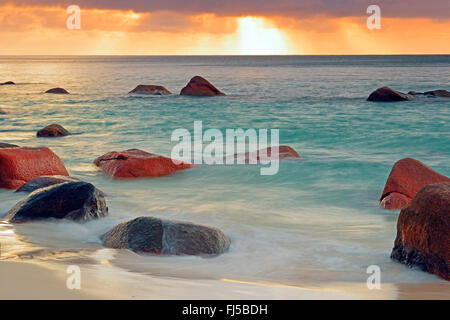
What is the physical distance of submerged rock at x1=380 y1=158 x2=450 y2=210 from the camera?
7980 millimetres

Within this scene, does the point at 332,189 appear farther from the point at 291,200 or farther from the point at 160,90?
the point at 160,90

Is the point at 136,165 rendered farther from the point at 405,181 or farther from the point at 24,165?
the point at 405,181

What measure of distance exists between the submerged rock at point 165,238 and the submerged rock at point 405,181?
3.35 meters

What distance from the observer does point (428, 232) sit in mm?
5094

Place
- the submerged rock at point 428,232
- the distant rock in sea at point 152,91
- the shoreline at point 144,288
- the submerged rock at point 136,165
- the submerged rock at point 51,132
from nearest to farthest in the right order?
1. the shoreline at point 144,288
2. the submerged rock at point 428,232
3. the submerged rock at point 136,165
4. the submerged rock at point 51,132
5. the distant rock in sea at point 152,91

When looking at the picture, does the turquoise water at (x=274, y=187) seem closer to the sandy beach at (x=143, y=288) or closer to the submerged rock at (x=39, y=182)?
the submerged rock at (x=39, y=182)

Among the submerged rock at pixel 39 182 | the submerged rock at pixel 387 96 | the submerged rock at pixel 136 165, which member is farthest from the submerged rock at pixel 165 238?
the submerged rock at pixel 387 96

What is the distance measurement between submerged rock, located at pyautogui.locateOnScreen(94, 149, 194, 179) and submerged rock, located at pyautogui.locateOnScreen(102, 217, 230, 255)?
4182 millimetres

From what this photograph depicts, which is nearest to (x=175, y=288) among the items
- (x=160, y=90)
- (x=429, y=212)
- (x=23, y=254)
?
(x=23, y=254)

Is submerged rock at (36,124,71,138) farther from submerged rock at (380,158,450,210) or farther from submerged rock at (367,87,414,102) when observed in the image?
submerged rock at (367,87,414,102)

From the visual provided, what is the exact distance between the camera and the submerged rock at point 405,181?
26.2ft

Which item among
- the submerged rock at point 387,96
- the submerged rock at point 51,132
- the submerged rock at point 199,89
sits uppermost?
the submerged rock at point 199,89

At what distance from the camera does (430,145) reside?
1459 centimetres
